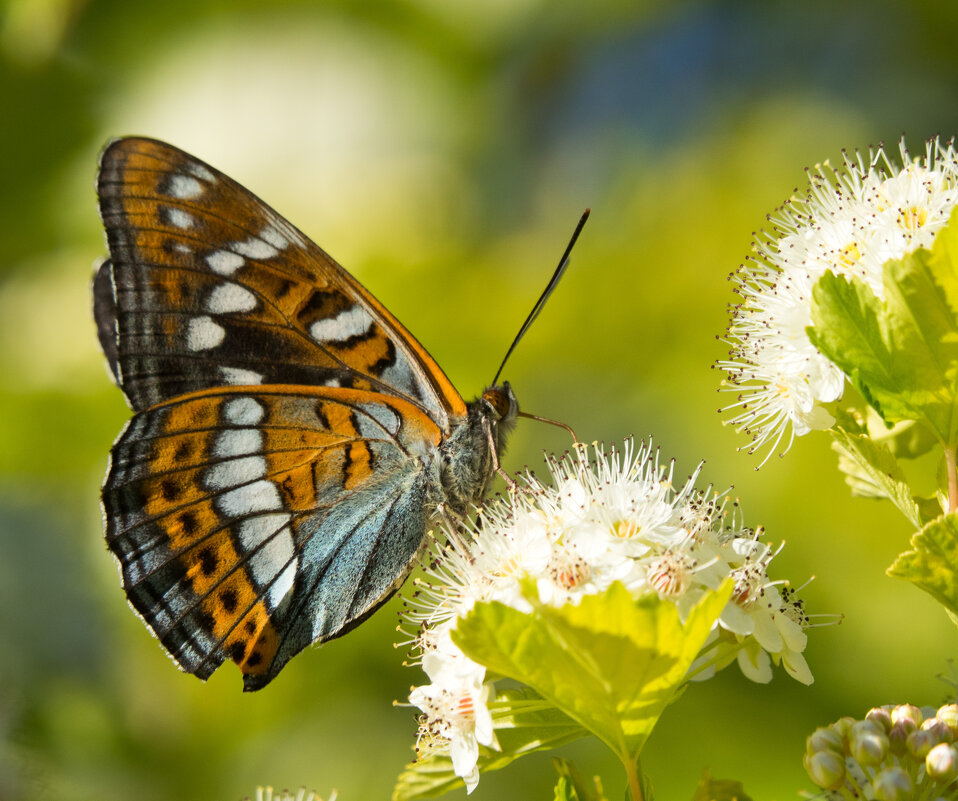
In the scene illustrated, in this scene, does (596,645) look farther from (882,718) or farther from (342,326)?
(342,326)

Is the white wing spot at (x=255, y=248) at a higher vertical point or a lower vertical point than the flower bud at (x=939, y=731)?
higher

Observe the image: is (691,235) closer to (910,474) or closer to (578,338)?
(578,338)

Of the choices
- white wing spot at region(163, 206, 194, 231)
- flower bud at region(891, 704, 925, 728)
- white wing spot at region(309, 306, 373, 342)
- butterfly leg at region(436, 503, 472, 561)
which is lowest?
flower bud at region(891, 704, 925, 728)

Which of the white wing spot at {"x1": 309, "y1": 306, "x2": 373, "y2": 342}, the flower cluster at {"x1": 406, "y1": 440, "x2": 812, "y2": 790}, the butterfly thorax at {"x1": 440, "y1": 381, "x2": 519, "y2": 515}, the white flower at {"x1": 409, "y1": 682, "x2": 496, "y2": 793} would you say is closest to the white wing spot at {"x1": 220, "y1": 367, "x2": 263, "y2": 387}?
the white wing spot at {"x1": 309, "y1": 306, "x2": 373, "y2": 342}

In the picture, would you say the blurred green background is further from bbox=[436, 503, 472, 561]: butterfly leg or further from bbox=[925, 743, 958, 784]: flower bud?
bbox=[925, 743, 958, 784]: flower bud

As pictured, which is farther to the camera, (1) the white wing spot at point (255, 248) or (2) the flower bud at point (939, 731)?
(1) the white wing spot at point (255, 248)

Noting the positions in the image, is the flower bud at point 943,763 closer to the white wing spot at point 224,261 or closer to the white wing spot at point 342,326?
the white wing spot at point 342,326

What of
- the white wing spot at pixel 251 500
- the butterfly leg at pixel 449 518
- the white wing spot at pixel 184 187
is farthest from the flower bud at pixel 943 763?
the white wing spot at pixel 184 187
